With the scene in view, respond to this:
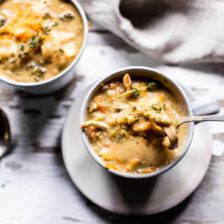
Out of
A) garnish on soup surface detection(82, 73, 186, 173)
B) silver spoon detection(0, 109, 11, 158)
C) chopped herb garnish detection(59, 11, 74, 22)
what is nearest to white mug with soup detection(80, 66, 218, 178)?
garnish on soup surface detection(82, 73, 186, 173)

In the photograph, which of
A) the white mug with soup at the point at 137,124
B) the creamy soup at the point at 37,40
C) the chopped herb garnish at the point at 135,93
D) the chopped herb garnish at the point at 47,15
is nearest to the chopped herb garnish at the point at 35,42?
the creamy soup at the point at 37,40

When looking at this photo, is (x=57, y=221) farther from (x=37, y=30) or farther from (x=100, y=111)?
(x=37, y=30)

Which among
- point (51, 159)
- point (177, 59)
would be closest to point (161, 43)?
point (177, 59)

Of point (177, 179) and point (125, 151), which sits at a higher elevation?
point (125, 151)

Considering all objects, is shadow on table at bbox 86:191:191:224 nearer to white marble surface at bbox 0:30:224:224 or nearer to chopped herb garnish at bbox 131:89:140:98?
white marble surface at bbox 0:30:224:224

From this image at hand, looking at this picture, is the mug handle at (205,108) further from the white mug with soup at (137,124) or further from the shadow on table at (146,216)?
the shadow on table at (146,216)

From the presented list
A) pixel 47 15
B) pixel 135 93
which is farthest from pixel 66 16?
pixel 135 93
